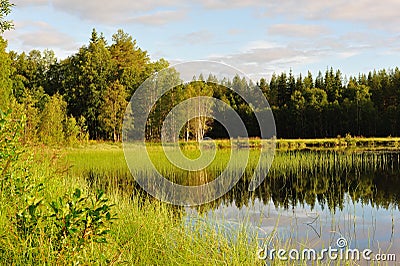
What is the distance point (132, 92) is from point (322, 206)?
25961 millimetres

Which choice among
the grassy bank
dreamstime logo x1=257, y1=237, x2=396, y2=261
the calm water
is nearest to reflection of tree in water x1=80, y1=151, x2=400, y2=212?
the calm water

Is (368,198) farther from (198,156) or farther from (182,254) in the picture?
(198,156)

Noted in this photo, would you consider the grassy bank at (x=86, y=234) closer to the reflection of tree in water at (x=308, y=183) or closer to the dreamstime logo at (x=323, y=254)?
the dreamstime logo at (x=323, y=254)

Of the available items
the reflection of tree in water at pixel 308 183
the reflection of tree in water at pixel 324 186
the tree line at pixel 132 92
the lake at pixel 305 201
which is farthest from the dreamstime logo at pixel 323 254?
the tree line at pixel 132 92

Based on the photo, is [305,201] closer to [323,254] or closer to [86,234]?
[323,254]

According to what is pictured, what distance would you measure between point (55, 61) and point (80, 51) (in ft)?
15.7

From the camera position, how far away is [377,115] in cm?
3972

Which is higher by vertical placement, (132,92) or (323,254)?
(132,92)

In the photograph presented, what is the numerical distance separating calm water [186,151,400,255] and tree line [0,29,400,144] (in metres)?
10.5

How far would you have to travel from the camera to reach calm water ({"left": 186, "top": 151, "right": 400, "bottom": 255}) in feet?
19.5

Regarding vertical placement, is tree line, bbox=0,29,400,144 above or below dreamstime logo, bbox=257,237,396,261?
Answer: above

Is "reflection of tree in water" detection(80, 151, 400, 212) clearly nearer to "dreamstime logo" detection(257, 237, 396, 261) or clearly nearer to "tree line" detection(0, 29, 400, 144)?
"dreamstime logo" detection(257, 237, 396, 261)

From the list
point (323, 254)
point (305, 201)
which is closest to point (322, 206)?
point (305, 201)

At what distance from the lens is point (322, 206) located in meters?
8.31
